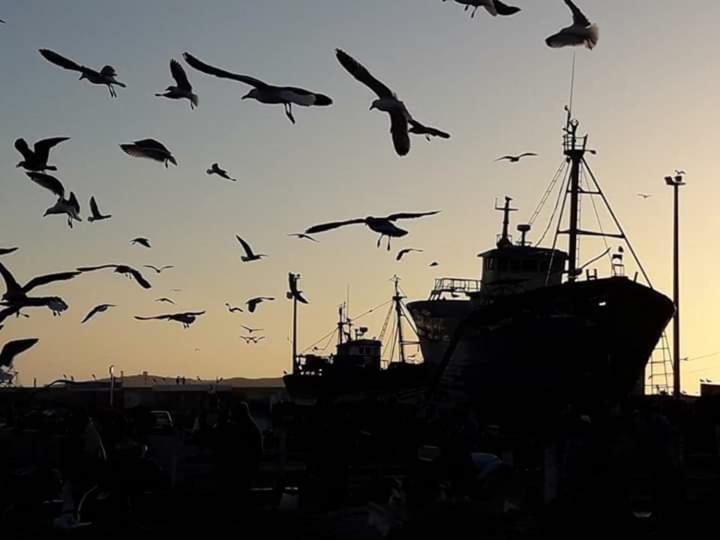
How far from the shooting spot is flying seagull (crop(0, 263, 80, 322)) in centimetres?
2330

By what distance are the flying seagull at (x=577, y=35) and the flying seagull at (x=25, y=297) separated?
9.89 meters

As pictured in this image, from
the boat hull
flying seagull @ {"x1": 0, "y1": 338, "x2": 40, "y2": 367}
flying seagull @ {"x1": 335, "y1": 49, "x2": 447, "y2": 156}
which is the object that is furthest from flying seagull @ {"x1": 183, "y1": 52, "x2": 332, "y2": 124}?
the boat hull

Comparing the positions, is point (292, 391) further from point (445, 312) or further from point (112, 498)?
point (112, 498)

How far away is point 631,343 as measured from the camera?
131ft

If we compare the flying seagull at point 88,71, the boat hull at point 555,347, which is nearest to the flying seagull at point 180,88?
the flying seagull at point 88,71

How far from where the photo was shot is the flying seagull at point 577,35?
58.3 ft

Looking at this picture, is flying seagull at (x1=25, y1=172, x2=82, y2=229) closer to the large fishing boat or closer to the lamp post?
the large fishing boat

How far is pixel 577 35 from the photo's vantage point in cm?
1794

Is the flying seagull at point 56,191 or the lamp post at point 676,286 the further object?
the lamp post at point 676,286

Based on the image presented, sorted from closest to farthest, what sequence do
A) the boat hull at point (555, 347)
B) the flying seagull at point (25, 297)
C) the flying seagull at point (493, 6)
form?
the flying seagull at point (493, 6)
the flying seagull at point (25, 297)
the boat hull at point (555, 347)

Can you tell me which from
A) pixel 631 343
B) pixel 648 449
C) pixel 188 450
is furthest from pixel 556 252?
pixel 648 449

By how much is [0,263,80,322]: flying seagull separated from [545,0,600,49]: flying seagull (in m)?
9.89

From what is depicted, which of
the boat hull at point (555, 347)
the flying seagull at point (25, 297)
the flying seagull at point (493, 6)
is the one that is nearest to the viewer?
the flying seagull at point (493, 6)

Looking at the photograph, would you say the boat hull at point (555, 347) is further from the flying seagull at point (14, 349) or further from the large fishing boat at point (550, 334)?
the flying seagull at point (14, 349)
